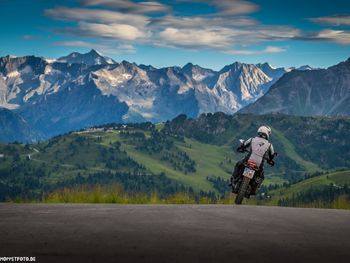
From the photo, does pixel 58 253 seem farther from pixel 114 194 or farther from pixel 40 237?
pixel 114 194

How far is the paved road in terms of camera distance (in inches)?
374

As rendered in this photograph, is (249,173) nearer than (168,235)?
No

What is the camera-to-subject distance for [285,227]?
13688 mm

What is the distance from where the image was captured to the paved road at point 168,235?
9.50 metres

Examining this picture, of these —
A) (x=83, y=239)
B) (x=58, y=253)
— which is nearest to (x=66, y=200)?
(x=83, y=239)

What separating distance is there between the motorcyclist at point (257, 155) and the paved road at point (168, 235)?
567cm

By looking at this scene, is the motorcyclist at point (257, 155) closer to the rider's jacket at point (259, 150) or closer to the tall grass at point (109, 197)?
the rider's jacket at point (259, 150)

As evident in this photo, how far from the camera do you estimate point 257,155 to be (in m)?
23.0

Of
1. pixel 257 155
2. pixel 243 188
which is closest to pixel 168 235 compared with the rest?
pixel 243 188

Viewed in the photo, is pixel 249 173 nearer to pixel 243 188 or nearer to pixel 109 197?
pixel 243 188

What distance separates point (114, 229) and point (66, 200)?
10196mm

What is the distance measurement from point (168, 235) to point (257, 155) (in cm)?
1181

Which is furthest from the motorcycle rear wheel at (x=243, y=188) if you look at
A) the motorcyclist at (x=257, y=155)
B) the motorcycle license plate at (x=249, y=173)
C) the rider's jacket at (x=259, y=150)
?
the rider's jacket at (x=259, y=150)

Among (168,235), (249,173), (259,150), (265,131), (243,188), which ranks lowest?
(243,188)
